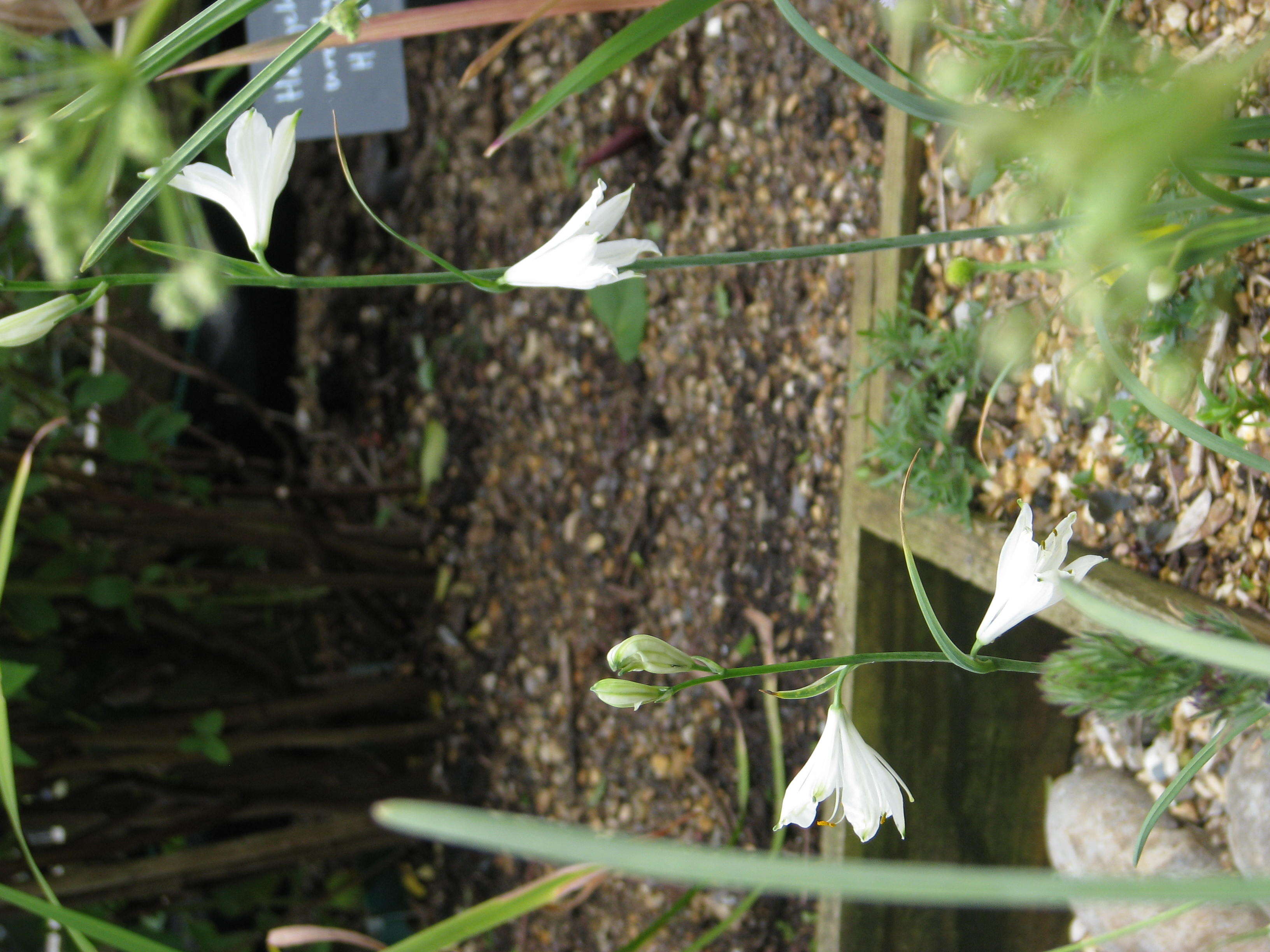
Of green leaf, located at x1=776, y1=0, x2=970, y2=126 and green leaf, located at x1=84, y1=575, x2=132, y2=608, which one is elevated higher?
green leaf, located at x1=776, y1=0, x2=970, y2=126

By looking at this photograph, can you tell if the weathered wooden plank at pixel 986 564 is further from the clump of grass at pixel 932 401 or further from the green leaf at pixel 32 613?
the green leaf at pixel 32 613

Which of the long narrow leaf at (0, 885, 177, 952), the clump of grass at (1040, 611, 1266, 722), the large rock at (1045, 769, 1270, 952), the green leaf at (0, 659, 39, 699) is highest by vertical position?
the clump of grass at (1040, 611, 1266, 722)

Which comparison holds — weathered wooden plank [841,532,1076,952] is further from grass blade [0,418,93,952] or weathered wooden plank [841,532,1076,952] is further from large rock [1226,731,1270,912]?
grass blade [0,418,93,952]

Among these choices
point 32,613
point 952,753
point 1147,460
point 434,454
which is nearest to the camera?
point 1147,460

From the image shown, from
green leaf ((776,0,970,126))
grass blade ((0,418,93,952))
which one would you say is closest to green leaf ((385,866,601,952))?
grass blade ((0,418,93,952))

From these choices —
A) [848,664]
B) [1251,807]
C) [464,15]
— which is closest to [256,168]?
[464,15]

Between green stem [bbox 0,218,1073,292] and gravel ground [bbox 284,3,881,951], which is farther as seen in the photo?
gravel ground [bbox 284,3,881,951]

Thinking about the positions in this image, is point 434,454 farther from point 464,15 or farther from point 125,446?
point 464,15
